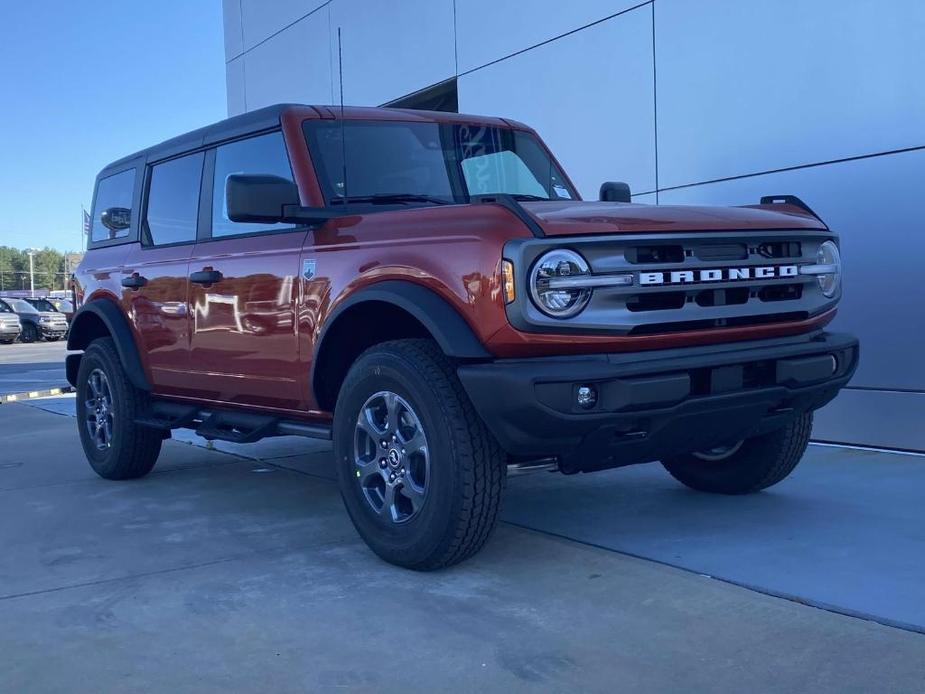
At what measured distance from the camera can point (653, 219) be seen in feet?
12.4

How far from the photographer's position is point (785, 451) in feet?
15.8

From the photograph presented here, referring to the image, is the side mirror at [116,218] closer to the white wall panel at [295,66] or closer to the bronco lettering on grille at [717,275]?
the bronco lettering on grille at [717,275]

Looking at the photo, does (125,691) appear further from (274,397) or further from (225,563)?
(274,397)

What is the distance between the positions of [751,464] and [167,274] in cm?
336

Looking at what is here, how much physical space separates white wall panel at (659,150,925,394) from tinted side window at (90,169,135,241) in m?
4.54

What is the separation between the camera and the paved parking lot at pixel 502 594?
118 inches

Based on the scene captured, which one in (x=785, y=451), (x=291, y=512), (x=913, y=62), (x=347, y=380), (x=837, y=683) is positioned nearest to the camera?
(x=837, y=683)

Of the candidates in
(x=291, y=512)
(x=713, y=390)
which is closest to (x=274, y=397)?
(x=291, y=512)

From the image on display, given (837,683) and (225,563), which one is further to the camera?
(225,563)

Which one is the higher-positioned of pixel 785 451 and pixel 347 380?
pixel 347 380

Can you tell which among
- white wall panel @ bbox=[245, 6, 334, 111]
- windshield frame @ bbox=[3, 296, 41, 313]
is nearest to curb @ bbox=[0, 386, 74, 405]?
white wall panel @ bbox=[245, 6, 334, 111]

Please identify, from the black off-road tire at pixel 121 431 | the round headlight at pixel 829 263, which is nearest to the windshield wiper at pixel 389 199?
the round headlight at pixel 829 263

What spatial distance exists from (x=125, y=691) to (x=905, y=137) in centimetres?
Answer: 553

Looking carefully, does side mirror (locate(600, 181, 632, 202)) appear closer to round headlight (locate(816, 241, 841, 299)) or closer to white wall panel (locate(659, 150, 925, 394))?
round headlight (locate(816, 241, 841, 299))
